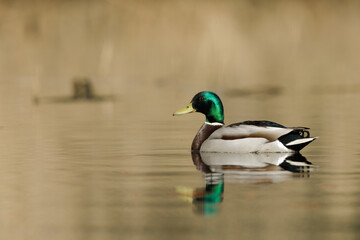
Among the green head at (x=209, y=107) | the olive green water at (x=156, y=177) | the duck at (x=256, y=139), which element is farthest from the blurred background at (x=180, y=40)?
the duck at (x=256, y=139)

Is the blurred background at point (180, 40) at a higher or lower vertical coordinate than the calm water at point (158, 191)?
higher

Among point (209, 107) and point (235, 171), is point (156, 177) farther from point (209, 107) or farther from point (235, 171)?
point (209, 107)

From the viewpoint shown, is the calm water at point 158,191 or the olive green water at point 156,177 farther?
the olive green water at point 156,177

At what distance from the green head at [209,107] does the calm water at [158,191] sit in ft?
2.19

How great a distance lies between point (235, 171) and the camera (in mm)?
13961

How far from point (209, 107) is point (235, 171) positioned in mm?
3960

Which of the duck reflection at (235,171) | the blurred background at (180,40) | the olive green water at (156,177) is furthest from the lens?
the blurred background at (180,40)

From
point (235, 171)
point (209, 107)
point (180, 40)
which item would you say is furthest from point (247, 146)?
point (180, 40)

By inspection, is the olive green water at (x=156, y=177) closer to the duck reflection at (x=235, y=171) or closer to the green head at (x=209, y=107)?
the duck reflection at (x=235, y=171)

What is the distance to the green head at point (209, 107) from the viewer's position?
17.8 m

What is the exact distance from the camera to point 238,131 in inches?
653

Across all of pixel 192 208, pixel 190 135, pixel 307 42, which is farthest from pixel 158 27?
pixel 192 208

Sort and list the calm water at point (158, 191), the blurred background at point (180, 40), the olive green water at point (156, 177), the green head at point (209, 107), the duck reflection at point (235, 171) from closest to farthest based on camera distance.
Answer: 1. the calm water at point (158, 191)
2. the olive green water at point (156, 177)
3. the duck reflection at point (235, 171)
4. the green head at point (209, 107)
5. the blurred background at point (180, 40)

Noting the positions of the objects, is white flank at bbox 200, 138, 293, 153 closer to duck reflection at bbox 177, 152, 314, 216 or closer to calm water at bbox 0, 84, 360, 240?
duck reflection at bbox 177, 152, 314, 216
